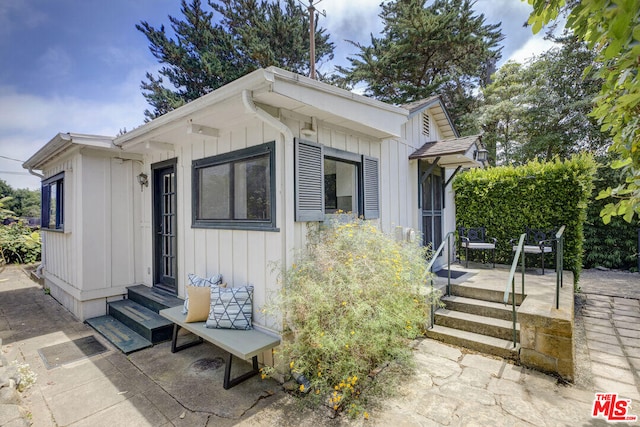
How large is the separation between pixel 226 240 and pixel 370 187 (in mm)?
2194

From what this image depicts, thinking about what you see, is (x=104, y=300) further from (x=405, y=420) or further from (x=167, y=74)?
(x=167, y=74)

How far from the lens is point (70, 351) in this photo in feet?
12.9

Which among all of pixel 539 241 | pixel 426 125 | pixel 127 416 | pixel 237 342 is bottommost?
pixel 127 416

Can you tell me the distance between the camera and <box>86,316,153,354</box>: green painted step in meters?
3.96

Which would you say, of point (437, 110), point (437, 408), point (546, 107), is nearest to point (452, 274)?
point (437, 408)

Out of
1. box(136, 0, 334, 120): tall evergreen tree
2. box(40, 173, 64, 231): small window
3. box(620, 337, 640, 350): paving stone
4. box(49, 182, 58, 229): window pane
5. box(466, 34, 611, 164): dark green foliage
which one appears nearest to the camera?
box(620, 337, 640, 350): paving stone

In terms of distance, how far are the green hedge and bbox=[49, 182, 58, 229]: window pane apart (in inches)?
348

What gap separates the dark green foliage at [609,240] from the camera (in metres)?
8.06

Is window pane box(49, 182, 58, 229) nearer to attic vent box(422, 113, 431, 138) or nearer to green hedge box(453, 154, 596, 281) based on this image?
attic vent box(422, 113, 431, 138)

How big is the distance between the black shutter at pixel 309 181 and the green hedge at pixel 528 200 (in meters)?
5.09

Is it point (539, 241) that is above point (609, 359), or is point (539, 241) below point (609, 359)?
above

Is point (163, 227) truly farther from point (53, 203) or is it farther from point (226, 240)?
point (53, 203)

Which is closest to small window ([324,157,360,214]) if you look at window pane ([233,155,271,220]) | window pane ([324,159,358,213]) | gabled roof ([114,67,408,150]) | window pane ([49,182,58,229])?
window pane ([324,159,358,213])

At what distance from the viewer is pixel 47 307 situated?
575 centimetres
